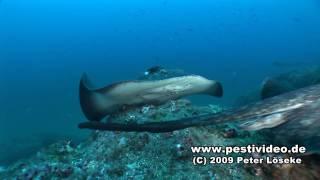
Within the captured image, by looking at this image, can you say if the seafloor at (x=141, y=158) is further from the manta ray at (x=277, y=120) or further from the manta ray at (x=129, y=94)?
the manta ray at (x=277, y=120)

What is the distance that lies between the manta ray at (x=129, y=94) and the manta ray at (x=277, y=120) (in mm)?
1176

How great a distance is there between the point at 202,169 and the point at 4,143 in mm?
16863

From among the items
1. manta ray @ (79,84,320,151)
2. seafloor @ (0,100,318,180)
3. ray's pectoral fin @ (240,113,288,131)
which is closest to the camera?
manta ray @ (79,84,320,151)

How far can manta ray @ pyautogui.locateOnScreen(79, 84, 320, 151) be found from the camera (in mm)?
2846

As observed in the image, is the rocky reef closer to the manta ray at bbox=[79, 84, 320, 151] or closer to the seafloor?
the seafloor

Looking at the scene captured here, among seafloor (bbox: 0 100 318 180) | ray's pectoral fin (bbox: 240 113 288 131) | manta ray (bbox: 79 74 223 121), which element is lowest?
seafloor (bbox: 0 100 318 180)

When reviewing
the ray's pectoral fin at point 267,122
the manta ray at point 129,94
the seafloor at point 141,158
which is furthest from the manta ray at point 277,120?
the manta ray at point 129,94

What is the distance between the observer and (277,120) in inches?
123

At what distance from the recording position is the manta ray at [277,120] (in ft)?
9.34

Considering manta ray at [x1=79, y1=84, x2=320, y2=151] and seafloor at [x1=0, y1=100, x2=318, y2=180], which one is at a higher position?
manta ray at [x1=79, y1=84, x2=320, y2=151]

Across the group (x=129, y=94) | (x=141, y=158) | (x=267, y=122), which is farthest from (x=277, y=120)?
(x=129, y=94)

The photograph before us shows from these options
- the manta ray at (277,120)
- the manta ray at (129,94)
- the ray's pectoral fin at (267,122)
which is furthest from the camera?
the manta ray at (129,94)

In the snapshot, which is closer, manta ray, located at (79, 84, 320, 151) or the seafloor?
manta ray, located at (79, 84, 320, 151)

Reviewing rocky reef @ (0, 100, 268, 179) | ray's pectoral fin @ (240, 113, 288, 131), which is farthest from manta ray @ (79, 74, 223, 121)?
ray's pectoral fin @ (240, 113, 288, 131)
